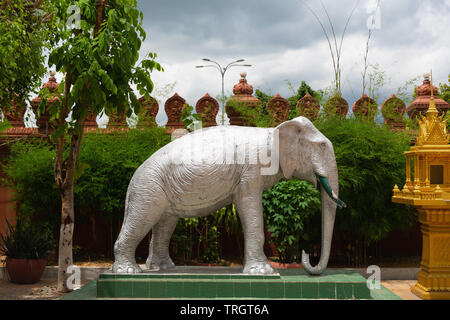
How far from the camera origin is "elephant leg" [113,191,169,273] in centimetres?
474

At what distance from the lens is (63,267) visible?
6.50 metres

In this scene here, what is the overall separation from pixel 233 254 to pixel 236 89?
3194 mm

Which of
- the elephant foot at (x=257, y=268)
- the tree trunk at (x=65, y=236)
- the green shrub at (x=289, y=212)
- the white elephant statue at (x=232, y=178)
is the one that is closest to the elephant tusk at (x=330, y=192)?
the white elephant statue at (x=232, y=178)

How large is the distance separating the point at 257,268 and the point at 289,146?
1326mm

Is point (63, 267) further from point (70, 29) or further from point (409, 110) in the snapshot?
point (409, 110)

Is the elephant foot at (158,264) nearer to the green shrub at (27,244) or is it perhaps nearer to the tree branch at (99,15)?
the tree branch at (99,15)

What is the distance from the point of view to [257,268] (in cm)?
470

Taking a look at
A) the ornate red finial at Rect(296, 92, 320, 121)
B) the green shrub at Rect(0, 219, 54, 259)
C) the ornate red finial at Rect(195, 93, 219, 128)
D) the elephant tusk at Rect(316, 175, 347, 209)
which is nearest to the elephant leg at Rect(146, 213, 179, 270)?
the elephant tusk at Rect(316, 175, 347, 209)

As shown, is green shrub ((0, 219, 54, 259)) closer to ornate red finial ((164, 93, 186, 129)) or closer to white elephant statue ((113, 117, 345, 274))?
ornate red finial ((164, 93, 186, 129))

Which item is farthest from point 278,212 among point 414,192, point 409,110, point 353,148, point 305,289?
point 409,110

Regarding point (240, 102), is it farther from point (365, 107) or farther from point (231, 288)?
point (231, 288)

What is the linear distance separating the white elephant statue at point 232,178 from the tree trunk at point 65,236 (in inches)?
76.9

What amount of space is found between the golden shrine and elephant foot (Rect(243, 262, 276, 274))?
2.23m

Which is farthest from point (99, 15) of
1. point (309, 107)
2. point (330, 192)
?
point (309, 107)
